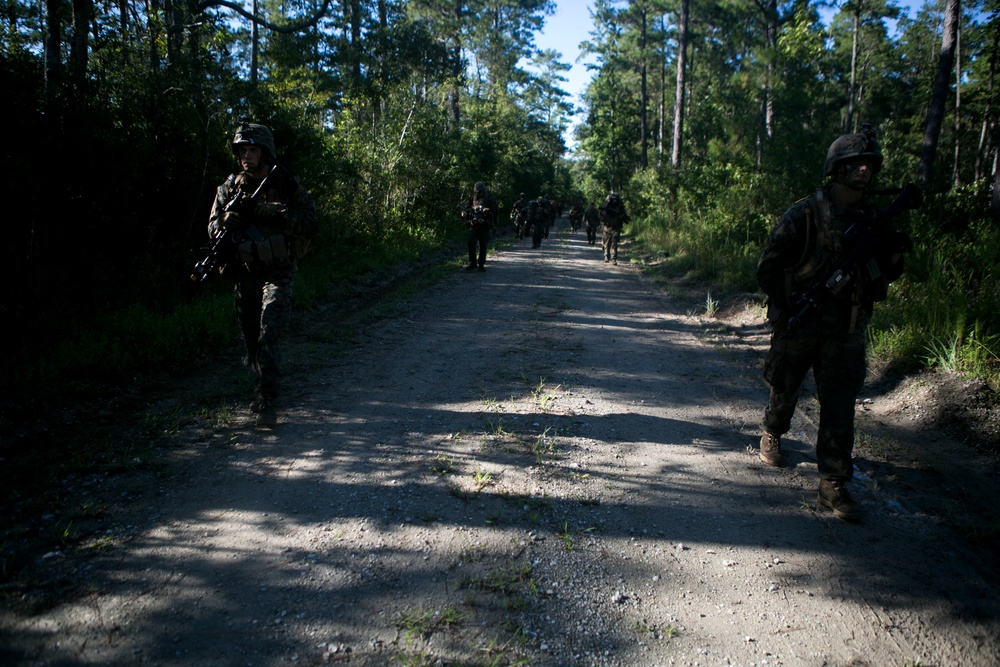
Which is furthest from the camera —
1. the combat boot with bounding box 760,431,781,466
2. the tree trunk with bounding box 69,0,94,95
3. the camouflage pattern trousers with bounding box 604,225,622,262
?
the camouflage pattern trousers with bounding box 604,225,622,262

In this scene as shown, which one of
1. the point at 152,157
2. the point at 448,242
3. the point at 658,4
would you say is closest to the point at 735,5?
the point at 658,4

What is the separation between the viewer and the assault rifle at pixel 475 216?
1356 cm

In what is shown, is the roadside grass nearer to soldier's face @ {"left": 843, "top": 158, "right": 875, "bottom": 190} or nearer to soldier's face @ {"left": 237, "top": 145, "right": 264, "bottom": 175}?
soldier's face @ {"left": 843, "top": 158, "right": 875, "bottom": 190}

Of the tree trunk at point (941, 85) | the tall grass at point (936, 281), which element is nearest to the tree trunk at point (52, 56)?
the tall grass at point (936, 281)

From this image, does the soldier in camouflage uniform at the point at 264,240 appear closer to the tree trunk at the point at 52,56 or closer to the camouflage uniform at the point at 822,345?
the tree trunk at the point at 52,56

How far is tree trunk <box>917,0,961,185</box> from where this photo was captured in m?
11.7

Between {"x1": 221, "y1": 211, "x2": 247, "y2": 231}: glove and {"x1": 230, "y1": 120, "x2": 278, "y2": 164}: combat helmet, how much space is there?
1.63 feet

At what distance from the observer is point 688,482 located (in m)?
3.97

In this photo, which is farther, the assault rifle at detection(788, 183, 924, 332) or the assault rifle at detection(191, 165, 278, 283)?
the assault rifle at detection(191, 165, 278, 283)

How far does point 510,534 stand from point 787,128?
16913mm

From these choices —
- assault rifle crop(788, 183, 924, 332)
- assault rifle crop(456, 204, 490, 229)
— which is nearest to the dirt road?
assault rifle crop(788, 183, 924, 332)

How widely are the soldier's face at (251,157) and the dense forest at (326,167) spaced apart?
2189mm

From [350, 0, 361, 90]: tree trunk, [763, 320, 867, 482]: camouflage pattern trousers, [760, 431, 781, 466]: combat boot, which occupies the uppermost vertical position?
[350, 0, 361, 90]: tree trunk

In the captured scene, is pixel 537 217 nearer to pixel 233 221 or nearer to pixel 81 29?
pixel 81 29
